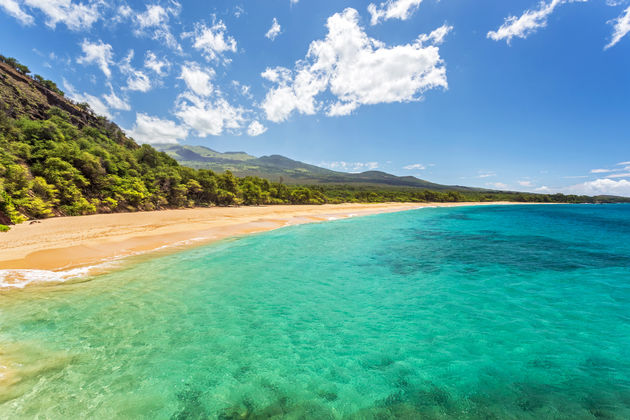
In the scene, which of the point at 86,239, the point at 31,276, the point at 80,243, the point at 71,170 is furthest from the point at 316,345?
the point at 71,170

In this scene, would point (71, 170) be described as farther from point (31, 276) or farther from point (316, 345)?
point (316, 345)

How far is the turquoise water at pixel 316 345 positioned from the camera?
4.08 m

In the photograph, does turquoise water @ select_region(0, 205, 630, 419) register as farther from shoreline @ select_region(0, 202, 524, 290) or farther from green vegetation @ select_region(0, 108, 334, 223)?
green vegetation @ select_region(0, 108, 334, 223)

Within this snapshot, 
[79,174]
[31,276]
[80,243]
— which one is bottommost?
[31,276]

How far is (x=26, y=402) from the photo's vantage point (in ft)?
12.6

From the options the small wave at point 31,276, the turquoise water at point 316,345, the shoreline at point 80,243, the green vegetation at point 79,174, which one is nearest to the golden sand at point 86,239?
the shoreline at point 80,243

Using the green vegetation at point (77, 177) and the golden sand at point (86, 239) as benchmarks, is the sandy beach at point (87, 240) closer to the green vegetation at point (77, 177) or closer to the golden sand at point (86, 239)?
the golden sand at point (86, 239)

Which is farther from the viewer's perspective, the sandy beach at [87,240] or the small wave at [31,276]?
the sandy beach at [87,240]

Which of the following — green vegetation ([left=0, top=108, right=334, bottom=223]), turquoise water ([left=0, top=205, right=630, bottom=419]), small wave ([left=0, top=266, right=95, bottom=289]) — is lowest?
turquoise water ([left=0, top=205, right=630, bottom=419])

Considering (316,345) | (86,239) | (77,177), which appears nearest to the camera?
(316,345)

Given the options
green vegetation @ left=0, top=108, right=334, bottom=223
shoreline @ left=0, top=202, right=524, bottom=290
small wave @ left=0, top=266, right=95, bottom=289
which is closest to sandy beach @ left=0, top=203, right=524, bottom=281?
shoreline @ left=0, top=202, right=524, bottom=290

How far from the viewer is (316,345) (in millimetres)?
5879

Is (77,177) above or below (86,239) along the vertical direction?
above

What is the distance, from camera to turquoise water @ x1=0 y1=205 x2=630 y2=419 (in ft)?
13.4
